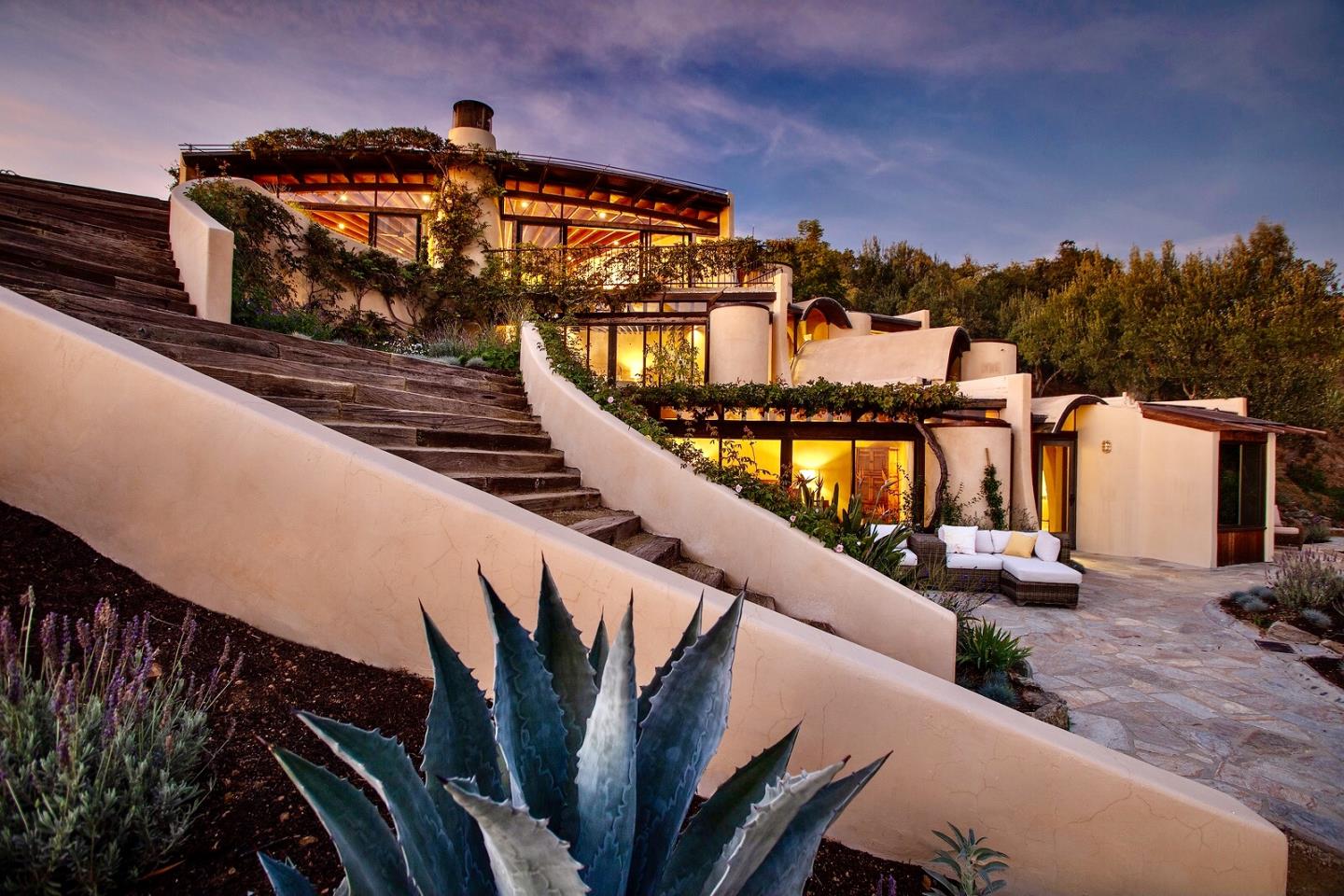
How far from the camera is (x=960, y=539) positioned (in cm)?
866

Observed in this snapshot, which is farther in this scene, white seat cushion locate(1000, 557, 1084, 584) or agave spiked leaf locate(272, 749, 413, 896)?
white seat cushion locate(1000, 557, 1084, 584)

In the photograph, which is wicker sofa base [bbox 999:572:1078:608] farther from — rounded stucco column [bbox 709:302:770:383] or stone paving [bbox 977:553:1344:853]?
rounded stucco column [bbox 709:302:770:383]

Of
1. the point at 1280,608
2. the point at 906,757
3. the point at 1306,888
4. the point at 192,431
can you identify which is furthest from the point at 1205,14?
the point at 192,431

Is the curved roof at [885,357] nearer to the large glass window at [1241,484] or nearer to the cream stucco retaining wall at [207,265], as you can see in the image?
the large glass window at [1241,484]

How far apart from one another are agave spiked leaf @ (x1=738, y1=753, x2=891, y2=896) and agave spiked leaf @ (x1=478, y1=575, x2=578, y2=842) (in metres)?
0.36

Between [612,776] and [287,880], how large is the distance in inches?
21.0

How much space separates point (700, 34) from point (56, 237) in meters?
13.6

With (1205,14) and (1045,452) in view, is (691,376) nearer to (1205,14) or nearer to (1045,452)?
(1045,452)

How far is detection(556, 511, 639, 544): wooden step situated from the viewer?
139 inches

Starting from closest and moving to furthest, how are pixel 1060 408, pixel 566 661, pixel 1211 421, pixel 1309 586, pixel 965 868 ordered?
pixel 566 661
pixel 965 868
pixel 1309 586
pixel 1211 421
pixel 1060 408

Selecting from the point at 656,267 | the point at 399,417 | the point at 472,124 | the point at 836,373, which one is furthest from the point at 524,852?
the point at 472,124

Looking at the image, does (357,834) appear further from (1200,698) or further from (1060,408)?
(1060,408)

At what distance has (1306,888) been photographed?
2.24 meters

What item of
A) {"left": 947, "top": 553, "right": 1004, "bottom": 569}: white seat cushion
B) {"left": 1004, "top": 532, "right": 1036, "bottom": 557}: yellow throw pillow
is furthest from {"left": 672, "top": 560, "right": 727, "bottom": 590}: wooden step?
{"left": 1004, "top": 532, "right": 1036, "bottom": 557}: yellow throw pillow
